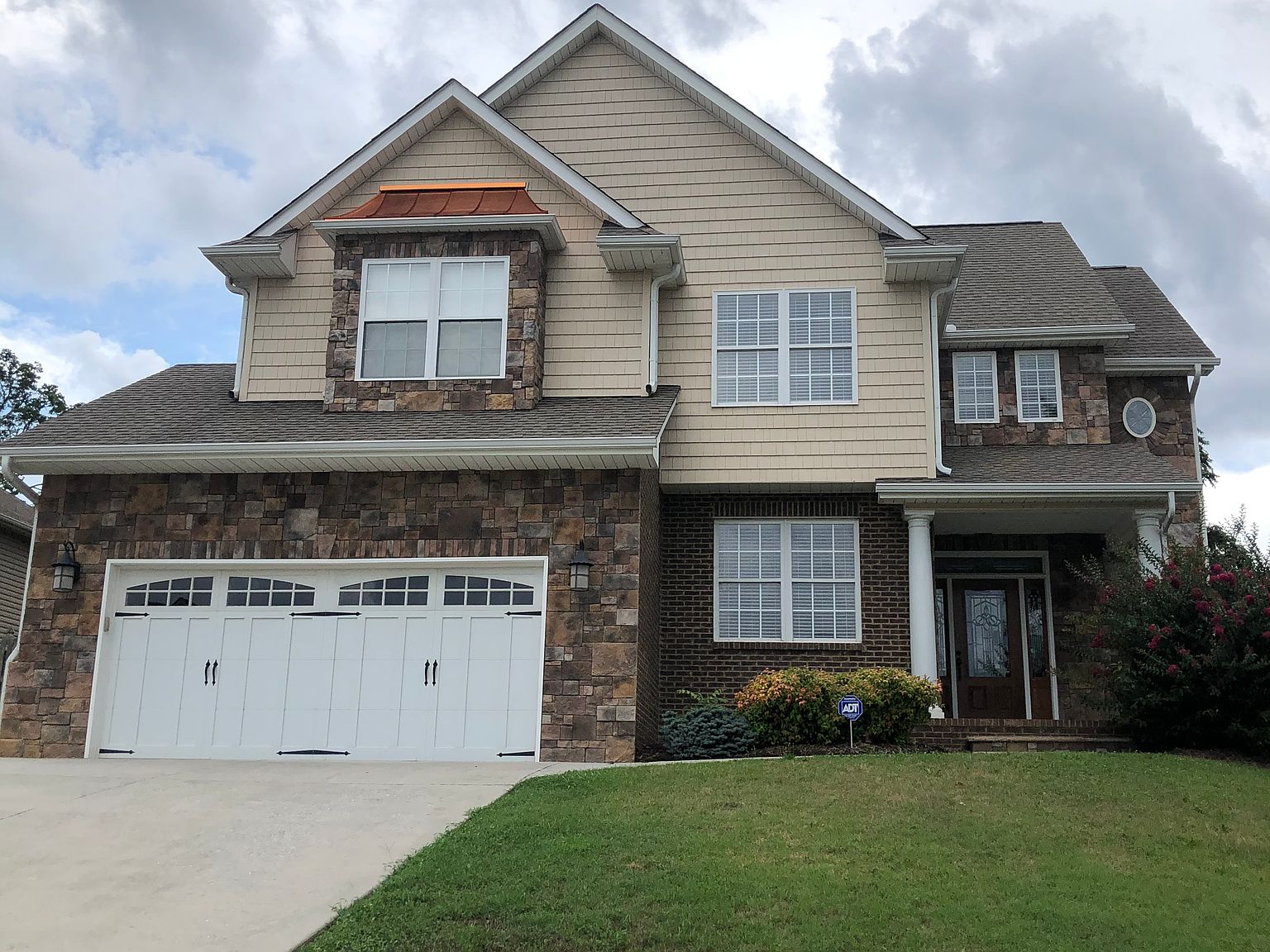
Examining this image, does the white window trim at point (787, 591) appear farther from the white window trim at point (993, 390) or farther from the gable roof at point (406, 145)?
A: the gable roof at point (406, 145)

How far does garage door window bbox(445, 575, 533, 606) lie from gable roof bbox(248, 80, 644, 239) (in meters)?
4.76

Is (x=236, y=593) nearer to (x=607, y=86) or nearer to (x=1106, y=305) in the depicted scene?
(x=607, y=86)

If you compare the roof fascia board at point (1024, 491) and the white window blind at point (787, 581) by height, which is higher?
the roof fascia board at point (1024, 491)

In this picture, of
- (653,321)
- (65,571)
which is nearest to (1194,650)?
(653,321)

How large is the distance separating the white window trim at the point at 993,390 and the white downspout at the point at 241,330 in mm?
9359

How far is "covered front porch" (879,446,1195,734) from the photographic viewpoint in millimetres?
15422

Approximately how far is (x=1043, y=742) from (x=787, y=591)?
11.3ft

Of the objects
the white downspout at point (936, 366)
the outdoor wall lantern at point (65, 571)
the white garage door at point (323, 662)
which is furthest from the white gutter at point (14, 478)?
the white downspout at point (936, 366)

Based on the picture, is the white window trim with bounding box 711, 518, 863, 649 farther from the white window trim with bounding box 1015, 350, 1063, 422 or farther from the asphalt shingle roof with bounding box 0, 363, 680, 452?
the white window trim with bounding box 1015, 350, 1063, 422

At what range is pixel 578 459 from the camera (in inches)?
505

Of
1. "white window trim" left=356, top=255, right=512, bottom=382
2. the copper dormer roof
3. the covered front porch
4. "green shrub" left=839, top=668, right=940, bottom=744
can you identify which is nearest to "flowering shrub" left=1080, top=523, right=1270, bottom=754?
"green shrub" left=839, top=668, right=940, bottom=744

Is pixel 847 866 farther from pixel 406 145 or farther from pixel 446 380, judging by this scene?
pixel 406 145

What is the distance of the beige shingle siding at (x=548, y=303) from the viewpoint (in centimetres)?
1462

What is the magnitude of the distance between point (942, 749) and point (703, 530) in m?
3.96
